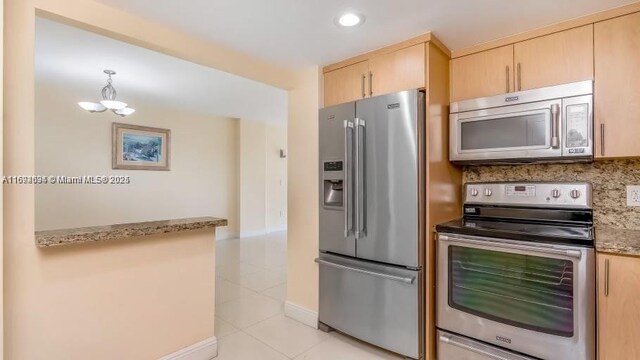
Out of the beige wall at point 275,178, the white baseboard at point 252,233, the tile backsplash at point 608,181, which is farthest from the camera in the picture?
the beige wall at point 275,178

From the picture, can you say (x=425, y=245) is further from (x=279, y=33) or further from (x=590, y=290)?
(x=279, y=33)

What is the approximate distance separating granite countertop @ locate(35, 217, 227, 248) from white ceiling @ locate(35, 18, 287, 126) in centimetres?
177

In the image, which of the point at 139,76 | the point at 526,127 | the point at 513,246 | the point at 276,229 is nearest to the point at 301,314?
the point at 513,246

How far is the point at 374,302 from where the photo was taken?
2.20 m

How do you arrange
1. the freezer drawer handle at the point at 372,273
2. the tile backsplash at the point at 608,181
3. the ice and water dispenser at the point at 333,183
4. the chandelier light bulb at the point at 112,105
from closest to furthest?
1. the tile backsplash at the point at 608,181
2. the freezer drawer handle at the point at 372,273
3. the ice and water dispenser at the point at 333,183
4. the chandelier light bulb at the point at 112,105

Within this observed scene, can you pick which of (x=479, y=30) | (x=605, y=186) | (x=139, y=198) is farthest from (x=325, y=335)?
(x=139, y=198)

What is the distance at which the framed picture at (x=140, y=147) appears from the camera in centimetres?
480

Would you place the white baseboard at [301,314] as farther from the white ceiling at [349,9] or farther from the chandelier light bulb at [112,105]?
the chandelier light bulb at [112,105]

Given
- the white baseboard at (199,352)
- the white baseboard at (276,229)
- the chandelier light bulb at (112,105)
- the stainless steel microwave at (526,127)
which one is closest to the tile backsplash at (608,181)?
the stainless steel microwave at (526,127)

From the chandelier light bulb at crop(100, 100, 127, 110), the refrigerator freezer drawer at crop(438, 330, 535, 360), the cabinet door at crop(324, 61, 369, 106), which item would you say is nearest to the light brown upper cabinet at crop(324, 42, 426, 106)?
the cabinet door at crop(324, 61, 369, 106)

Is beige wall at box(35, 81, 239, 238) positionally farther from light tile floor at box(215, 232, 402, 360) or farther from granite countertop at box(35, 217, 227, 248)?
granite countertop at box(35, 217, 227, 248)

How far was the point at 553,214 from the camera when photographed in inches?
79.2

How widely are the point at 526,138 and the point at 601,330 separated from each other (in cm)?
112

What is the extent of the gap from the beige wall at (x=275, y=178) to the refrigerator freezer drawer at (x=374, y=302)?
4.67 m
